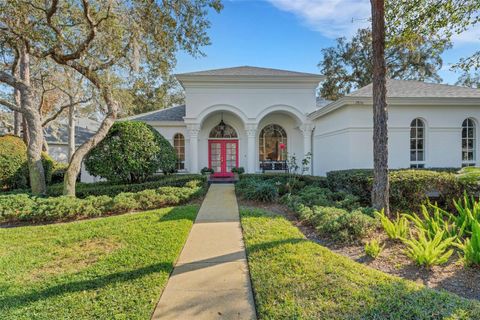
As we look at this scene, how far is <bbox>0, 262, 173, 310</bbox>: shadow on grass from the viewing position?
11.2 ft

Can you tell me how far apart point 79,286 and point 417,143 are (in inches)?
524

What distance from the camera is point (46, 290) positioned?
368 centimetres

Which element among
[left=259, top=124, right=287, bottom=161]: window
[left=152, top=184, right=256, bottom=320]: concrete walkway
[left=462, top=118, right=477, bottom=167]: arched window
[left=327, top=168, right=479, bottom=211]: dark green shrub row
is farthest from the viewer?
[left=259, top=124, right=287, bottom=161]: window

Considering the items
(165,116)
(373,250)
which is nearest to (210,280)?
(373,250)

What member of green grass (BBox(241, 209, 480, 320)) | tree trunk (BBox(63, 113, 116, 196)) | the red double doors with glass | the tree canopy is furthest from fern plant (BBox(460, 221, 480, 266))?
the tree canopy

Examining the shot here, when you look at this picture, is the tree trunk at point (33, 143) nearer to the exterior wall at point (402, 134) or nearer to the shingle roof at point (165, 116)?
the shingle roof at point (165, 116)

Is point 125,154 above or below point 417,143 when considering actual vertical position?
below

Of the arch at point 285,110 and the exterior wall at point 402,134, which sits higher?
the arch at point 285,110

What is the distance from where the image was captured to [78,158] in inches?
370

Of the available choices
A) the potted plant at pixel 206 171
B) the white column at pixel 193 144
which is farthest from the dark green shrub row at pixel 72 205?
the potted plant at pixel 206 171

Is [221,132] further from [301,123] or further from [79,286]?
[79,286]

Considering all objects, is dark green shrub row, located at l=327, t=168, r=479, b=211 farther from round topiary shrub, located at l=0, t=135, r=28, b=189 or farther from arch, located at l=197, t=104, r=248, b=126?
round topiary shrub, located at l=0, t=135, r=28, b=189

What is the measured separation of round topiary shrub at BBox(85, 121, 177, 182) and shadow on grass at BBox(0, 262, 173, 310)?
23.7ft

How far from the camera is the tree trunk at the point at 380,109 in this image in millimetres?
6352
